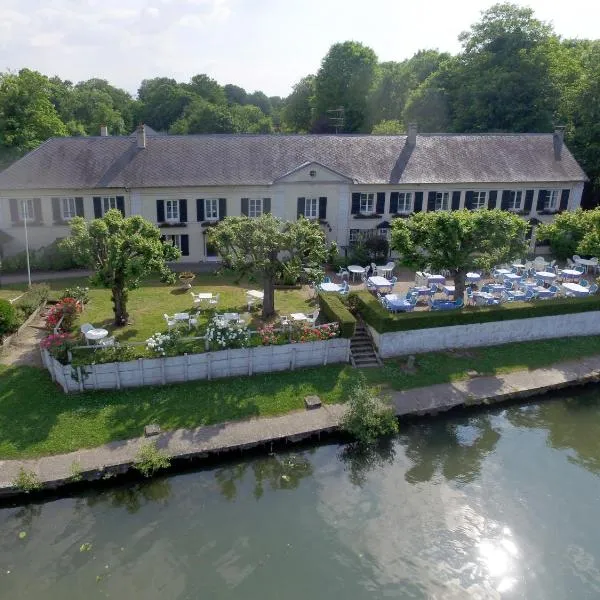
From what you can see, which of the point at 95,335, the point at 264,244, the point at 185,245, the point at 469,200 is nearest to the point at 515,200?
the point at 469,200

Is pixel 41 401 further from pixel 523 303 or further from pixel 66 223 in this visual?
pixel 523 303

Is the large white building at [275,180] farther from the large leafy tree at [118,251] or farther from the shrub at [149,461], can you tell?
the shrub at [149,461]

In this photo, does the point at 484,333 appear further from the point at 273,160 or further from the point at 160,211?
the point at 160,211

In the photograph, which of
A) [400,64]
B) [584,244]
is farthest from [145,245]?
[400,64]

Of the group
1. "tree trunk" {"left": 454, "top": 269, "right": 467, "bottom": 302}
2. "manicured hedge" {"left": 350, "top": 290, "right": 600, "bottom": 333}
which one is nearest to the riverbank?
"manicured hedge" {"left": 350, "top": 290, "right": 600, "bottom": 333}

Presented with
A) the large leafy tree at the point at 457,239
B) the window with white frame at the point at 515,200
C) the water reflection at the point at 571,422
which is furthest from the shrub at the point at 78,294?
the window with white frame at the point at 515,200

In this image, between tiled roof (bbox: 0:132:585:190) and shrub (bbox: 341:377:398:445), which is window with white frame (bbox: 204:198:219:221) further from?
shrub (bbox: 341:377:398:445)
